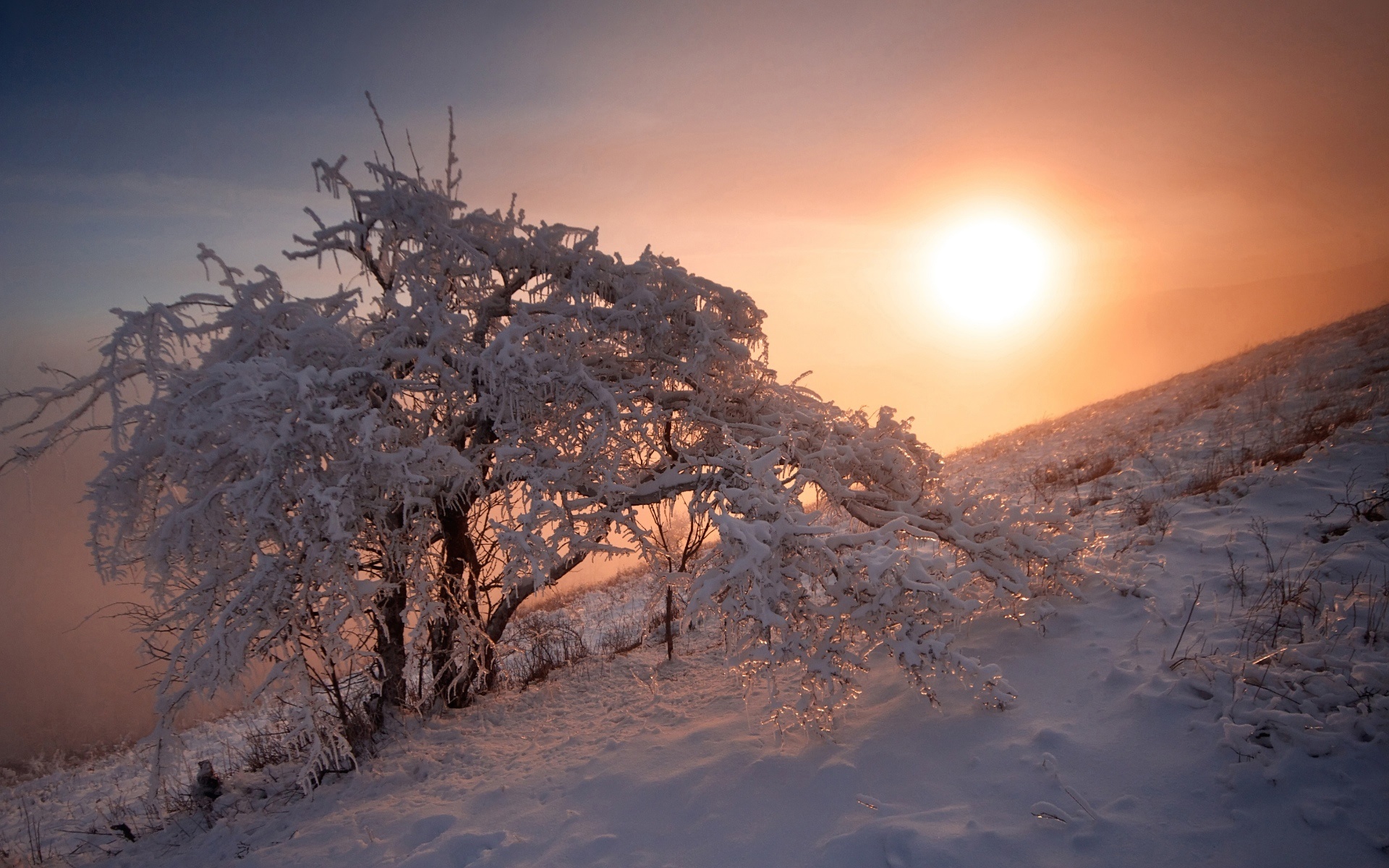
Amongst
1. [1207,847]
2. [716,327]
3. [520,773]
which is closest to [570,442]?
[716,327]

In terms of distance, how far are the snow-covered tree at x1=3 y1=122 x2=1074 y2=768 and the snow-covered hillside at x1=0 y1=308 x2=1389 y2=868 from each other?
501 millimetres

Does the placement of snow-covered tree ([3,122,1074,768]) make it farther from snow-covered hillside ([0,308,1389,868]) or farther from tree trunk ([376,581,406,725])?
snow-covered hillside ([0,308,1389,868])

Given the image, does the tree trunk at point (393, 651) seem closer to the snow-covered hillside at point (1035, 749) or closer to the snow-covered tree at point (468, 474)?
the snow-covered tree at point (468, 474)

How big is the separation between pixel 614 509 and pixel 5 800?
11.7 meters

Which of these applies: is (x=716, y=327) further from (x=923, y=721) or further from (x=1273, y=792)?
(x=1273, y=792)

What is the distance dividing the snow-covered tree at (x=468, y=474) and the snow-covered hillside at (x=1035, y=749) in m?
0.50

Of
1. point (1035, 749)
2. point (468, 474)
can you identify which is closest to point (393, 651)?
point (468, 474)

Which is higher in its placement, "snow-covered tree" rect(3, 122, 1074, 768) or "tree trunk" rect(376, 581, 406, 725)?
"snow-covered tree" rect(3, 122, 1074, 768)

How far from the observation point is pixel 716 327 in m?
5.98

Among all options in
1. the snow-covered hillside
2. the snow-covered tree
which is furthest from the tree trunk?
the snow-covered hillside

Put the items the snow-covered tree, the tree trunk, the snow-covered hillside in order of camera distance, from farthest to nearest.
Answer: the tree trunk < the snow-covered tree < the snow-covered hillside

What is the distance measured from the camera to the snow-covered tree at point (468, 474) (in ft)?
13.0

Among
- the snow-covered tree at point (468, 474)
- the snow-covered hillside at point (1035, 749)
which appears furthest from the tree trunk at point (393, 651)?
the snow-covered hillside at point (1035, 749)

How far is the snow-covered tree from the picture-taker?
3.97m
